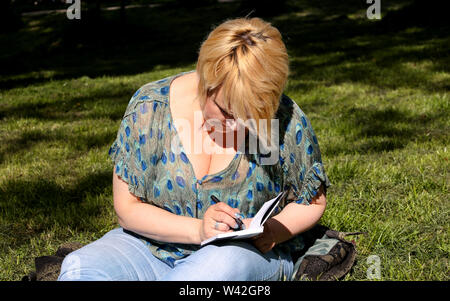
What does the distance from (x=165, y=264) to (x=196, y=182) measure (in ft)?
1.32

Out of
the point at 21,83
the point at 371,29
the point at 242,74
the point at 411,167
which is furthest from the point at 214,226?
the point at 371,29

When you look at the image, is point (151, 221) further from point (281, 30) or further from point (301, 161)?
point (281, 30)

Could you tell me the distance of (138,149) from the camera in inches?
92.0

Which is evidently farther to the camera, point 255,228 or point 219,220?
point 219,220

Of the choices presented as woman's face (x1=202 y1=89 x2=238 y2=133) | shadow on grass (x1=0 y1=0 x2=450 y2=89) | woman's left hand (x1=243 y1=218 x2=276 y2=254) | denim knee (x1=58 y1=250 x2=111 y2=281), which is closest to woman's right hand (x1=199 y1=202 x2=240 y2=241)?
woman's left hand (x1=243 y1=218 x2=276 y2=254)

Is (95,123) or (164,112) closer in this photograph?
(164,112)

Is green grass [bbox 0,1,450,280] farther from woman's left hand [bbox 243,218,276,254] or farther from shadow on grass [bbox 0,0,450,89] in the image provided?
woman's left hand [bbox 243,218,276,254]

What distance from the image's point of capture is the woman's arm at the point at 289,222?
2252 millimetres

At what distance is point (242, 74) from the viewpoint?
1.99 meters

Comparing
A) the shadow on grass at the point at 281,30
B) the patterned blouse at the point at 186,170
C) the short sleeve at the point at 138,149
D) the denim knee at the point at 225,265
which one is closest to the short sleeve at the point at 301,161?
the patterned blouse at the point at 186,170

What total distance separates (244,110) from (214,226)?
18.0 inches

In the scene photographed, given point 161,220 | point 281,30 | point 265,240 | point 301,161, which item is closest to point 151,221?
point 161,220
